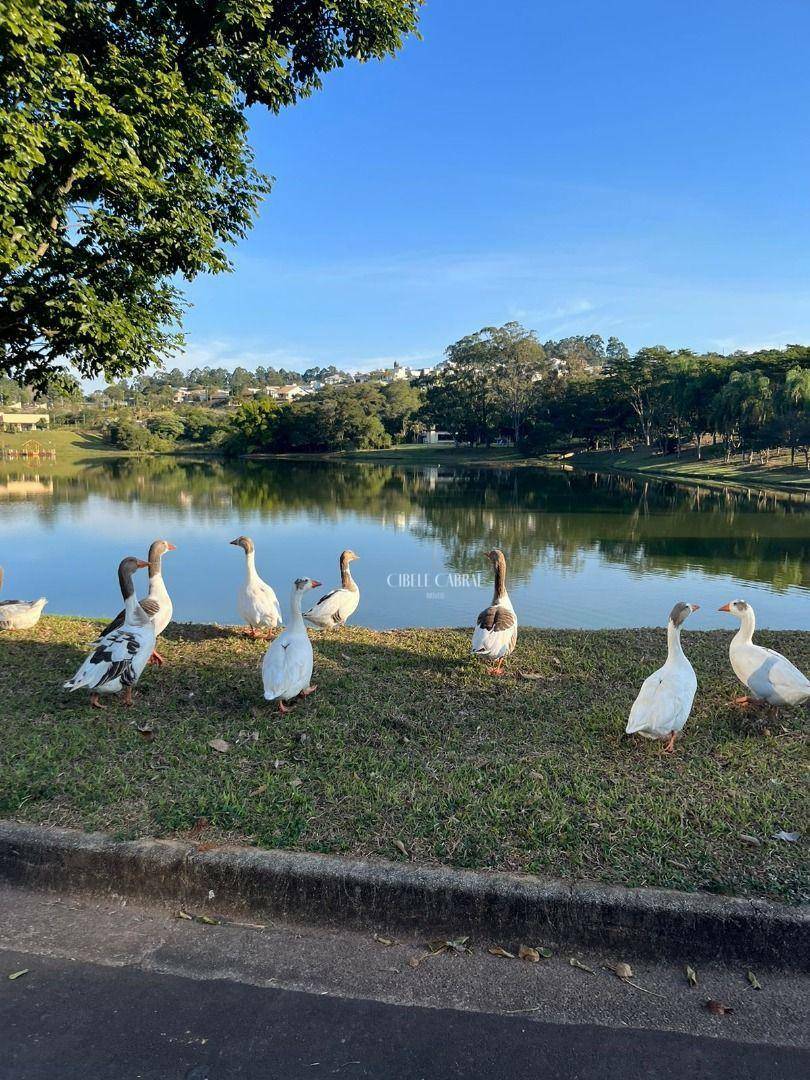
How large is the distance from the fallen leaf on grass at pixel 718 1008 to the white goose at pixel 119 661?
4051 mm

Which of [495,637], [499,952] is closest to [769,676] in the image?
[495,637]

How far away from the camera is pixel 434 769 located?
396 cm

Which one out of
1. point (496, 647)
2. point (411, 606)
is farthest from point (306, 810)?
point (411, 606)

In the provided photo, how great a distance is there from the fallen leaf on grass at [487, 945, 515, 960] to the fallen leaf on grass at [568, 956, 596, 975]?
238 millimetres

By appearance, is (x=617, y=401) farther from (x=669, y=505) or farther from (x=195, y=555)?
(x=195, y=555)

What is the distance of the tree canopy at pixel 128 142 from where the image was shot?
538 centimetres

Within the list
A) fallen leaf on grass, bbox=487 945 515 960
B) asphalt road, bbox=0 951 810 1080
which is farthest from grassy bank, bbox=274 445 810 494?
asphalt road, bbox=0 951 810 1080

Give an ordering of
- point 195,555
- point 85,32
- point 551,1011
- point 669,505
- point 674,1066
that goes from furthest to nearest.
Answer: point 669,505
point 195,555
point 85,32
point 551,1011
point 674,1066

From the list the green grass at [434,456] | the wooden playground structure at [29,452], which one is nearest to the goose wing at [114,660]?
the green grass at [434,456]

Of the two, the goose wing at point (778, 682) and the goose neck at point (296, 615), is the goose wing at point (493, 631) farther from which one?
the goose wing at point (778, 682)

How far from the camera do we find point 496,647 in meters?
5.93

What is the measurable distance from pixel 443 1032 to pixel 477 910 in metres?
0.55

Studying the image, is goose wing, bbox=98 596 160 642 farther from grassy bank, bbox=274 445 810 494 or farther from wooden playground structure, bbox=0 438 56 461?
wooden playground structure, bbox=0 438 56 461

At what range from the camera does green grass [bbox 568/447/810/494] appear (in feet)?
134
